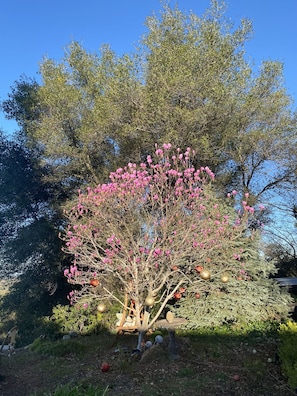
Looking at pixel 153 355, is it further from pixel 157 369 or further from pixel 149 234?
pixel 149 234

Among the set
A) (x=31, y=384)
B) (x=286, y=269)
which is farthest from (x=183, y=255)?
(x=286, y=269)

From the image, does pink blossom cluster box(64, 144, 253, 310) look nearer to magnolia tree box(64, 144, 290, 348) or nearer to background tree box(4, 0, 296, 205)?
magnolia tree box(64, 144, 290, 348)

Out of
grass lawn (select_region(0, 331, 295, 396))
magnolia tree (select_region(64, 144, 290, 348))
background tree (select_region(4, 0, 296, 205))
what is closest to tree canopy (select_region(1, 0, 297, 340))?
background tree (select_region(4, 0, 296, 205))

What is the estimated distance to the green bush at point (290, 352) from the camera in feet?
11.9

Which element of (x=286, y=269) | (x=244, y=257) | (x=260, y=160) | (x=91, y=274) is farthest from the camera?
(x=286, y=269)

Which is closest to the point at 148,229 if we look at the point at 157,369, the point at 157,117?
the point at 157,369

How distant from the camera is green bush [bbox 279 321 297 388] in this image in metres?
3.64

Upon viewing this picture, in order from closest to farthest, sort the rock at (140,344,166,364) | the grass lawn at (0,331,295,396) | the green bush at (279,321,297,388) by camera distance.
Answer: the green bush at (279,321,297,388)
the grass lawn at (0,331,295,396)
the rock at (140,344,166,364)

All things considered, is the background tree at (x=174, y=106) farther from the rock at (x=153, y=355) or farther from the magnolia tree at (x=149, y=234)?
the rock at (x=153, y=355)

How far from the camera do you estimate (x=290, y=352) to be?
12.6 ft

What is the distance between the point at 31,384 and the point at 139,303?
199 cm

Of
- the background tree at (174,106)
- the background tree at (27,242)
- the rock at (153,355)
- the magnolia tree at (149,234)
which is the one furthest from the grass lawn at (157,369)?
the background tree at (174,106)

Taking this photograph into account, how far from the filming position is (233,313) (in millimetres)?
6184

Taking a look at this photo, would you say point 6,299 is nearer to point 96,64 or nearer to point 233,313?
point 233,313
